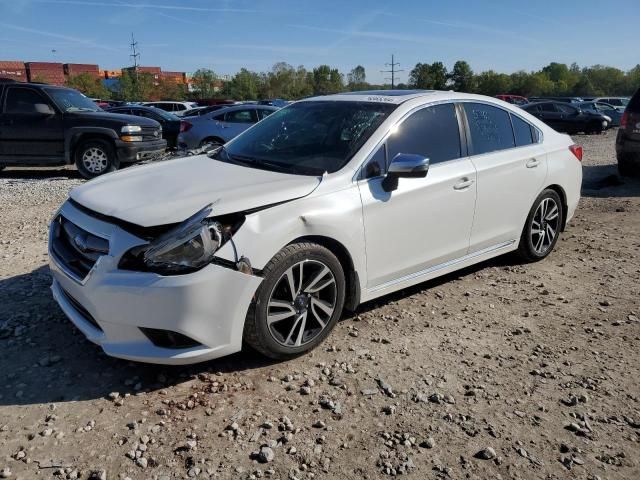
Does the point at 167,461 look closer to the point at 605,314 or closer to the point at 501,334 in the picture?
the point at 501,334

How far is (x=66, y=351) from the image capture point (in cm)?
343

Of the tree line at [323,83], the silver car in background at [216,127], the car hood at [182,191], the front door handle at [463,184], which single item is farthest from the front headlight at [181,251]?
the tree line at [323,83]

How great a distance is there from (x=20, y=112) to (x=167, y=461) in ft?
32.0

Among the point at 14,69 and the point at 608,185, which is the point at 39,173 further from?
the point at 14,69

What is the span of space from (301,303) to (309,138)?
1432 mm

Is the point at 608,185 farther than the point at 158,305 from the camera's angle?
Yes

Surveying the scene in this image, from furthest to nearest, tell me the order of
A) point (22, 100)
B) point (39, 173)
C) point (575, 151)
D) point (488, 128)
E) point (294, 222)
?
1. point (39, 173)
2. point (22, 100)
3. point (575, 151)
4. point (488, 128)
5. point (294, 222)

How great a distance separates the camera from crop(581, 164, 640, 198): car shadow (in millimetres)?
8781

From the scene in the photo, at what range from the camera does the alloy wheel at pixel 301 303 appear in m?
3.21

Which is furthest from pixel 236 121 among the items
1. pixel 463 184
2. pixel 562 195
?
pixel 463 184

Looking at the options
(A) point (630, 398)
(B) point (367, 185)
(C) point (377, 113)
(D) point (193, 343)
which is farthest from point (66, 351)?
(A) point (630, 398)

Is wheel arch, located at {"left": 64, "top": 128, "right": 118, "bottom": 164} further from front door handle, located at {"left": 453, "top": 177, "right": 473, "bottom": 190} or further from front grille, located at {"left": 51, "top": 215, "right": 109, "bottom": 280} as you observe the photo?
front door handle, located at {"left": 453, "top": 177, "right": 473, "bottom": 190}

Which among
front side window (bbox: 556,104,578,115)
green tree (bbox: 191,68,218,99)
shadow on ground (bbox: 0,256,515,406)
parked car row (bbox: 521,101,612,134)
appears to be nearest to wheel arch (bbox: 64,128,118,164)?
shadow on ground (bbox: 0,256,515,406)

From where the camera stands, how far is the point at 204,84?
8569cm
